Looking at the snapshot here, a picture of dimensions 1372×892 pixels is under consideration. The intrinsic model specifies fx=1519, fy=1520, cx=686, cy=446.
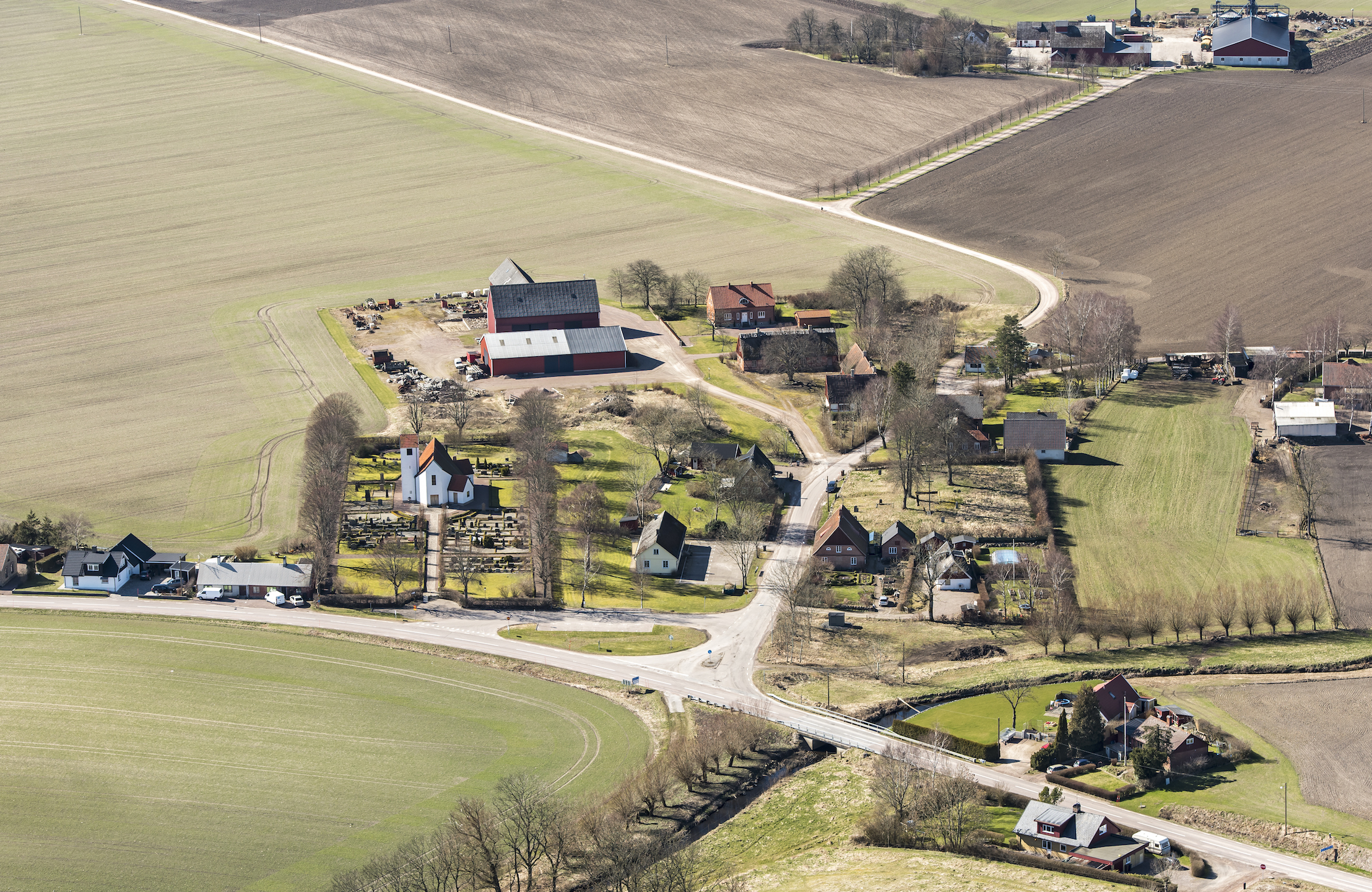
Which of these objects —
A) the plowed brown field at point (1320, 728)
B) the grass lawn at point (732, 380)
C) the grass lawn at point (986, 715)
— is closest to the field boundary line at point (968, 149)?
the grass lawn at point (732, 380)

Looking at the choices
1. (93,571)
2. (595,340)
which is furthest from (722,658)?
(595,340)

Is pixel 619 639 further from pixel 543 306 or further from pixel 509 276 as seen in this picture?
pixel 509 276

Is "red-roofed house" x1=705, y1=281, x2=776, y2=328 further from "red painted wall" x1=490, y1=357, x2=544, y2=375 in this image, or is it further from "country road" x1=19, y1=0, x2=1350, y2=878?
"country road" x1=19, y1=0, x2=1350, y2=878

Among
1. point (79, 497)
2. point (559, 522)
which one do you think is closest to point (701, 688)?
Result: point (559, 522)

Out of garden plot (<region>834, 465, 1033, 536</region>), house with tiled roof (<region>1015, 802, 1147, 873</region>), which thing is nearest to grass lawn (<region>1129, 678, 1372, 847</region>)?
house with tiled roof (<region>1015, 802, 1147, 873</region>)

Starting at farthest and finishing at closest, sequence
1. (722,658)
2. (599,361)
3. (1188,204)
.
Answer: (1188,204) → (599,361) → (722,658)

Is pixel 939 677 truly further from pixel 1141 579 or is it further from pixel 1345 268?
pixel 1345 268
